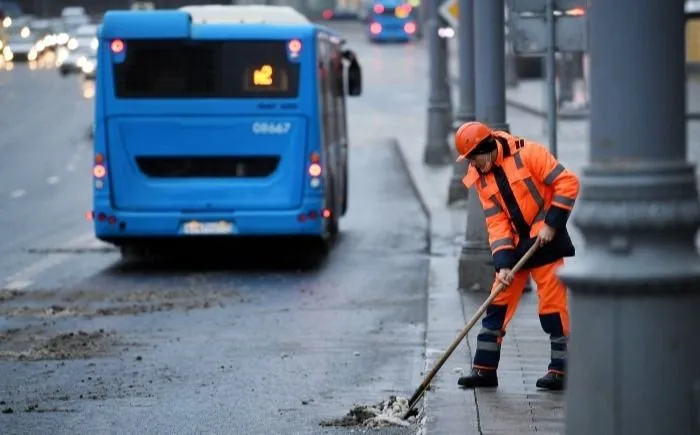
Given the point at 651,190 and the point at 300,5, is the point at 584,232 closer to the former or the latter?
the point at 651,190

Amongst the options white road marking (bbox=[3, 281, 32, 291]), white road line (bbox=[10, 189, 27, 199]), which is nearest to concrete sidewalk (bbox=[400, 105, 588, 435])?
white road marking (bbox=[3, 281, 32, 291])

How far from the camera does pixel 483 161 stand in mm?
9797

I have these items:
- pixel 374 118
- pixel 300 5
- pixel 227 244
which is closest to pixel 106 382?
pixel 227 244

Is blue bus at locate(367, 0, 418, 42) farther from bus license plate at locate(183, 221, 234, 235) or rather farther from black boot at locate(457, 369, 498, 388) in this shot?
black boot at locate(457, 369, 498, 388)

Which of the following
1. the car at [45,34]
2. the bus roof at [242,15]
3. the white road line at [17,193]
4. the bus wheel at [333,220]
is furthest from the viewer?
the car at [45,34]

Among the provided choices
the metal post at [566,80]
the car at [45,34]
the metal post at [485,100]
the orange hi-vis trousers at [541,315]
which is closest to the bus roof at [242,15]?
the metal post at [485,100]

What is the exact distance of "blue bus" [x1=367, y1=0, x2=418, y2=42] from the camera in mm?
82875

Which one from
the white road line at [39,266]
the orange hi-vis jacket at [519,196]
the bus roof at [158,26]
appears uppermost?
the bus roof at [158,26]

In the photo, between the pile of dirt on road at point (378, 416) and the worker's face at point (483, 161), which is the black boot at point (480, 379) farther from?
the worker's face at point (483, 161)

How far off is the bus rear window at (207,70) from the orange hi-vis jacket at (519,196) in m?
9.48

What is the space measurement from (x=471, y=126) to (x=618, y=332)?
4.65 metres

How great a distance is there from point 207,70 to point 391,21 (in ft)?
215

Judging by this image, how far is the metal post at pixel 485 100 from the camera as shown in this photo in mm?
15062

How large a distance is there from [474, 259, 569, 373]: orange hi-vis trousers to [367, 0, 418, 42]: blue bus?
7300cm
